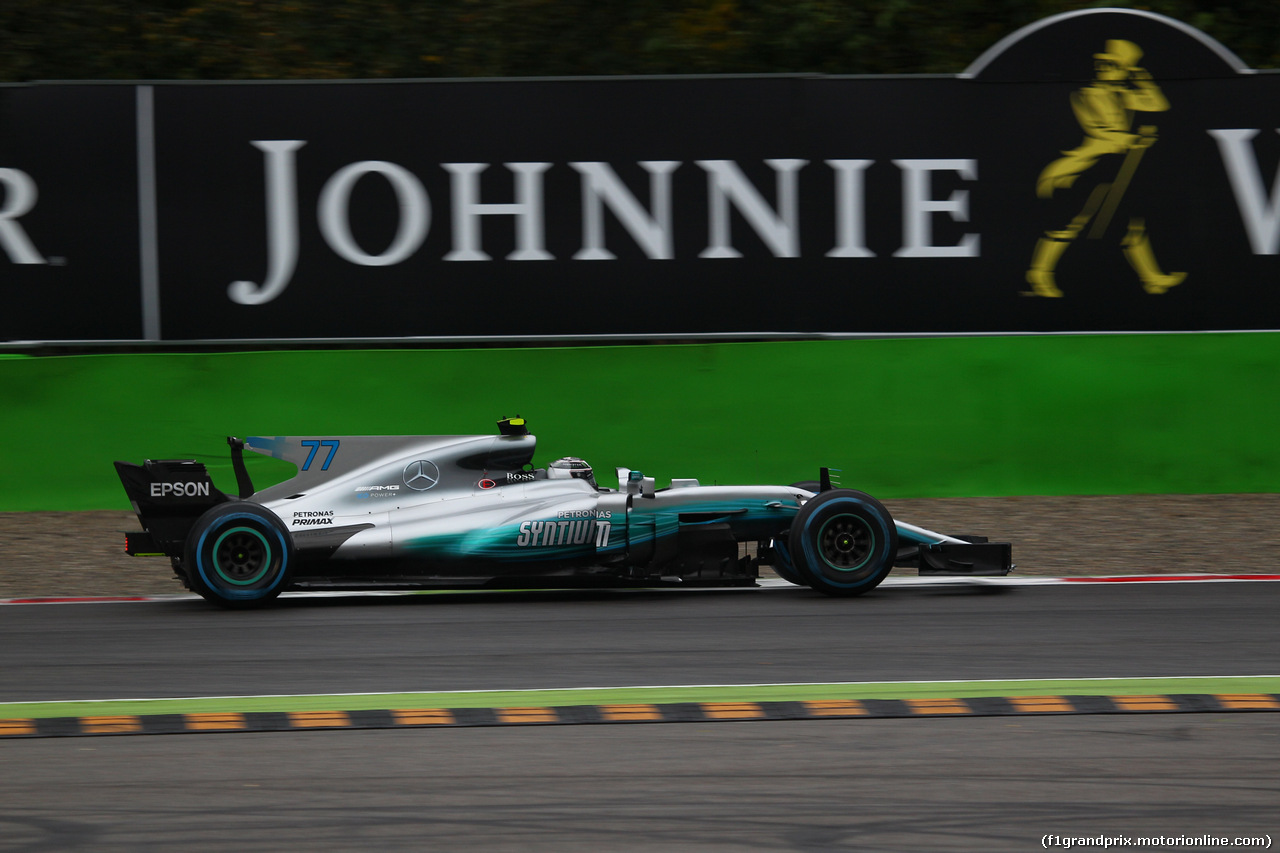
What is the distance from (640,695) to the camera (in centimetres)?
606

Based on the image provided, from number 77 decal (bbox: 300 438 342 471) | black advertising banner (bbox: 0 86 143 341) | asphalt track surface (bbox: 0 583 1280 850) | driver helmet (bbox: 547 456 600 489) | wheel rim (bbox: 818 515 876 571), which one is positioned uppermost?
black advertising banner (bbox: 0 86 143 341)

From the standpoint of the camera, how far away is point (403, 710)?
5.83 metres

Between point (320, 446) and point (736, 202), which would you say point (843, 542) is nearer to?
point (320, 446)

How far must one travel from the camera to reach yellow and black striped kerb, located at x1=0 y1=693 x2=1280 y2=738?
5617mm

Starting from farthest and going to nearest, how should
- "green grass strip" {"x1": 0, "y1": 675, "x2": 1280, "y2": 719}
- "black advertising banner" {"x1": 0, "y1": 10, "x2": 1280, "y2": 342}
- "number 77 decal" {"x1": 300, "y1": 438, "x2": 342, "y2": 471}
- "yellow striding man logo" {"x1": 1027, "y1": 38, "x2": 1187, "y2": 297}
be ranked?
"yellow striding man logo" {"x1": 1027, "y1": 38, "x2": 1187, "y2": 297}, "black advertising banner" {"x1": 0, "y1": 10, "x2": 1280, "y2": 342}, "number 77 decal" {"x1": 300, "y1": 438, "x2": 342, "y2": 471}, "green grass strip" {"x1": 0, "y1": 675, "x2": 1280, "y2": 719}

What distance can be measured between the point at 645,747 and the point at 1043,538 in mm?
5817

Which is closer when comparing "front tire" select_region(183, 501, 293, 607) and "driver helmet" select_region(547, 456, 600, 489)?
"front tire" select_region(183, 501, 293, 607)

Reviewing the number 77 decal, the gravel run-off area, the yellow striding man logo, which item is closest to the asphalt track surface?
the number 77 decal

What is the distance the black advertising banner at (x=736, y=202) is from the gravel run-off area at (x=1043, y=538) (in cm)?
162

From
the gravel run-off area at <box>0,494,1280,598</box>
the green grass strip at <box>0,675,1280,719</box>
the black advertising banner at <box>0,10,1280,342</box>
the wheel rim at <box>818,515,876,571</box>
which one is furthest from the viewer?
the black advertising banner at <box>0,10,1280,342</box>

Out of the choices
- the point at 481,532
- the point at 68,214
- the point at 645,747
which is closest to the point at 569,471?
the point at 481,532

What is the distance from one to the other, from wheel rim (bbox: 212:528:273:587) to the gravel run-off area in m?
1.21

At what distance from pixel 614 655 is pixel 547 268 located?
5.85 m

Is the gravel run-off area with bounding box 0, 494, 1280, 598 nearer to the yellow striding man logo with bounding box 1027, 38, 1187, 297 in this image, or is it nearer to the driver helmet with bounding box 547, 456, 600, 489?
the yellow striding man logo with bounding box 1027, 38, 1187, 297
